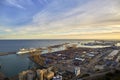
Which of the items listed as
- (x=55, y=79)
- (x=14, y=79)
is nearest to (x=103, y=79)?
(x=55, y=79)

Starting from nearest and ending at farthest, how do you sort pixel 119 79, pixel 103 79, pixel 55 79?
pixel 119 79
pixel 103 79
pixel 55 79

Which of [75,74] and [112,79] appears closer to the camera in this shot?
[112,79]

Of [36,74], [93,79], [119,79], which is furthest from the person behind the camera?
[36,74]

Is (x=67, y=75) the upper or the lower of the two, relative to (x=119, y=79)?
lower

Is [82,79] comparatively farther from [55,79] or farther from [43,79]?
[43,79]

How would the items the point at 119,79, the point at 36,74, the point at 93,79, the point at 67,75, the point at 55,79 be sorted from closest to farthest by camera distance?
1. the point at 119,79
2. the point at 93,79
3. the point at 55,79
4. the point at 36,74
5. the point at 67,75

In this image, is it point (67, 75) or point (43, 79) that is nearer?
point (43, 79)

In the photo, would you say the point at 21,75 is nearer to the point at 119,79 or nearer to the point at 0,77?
the point at 0,77

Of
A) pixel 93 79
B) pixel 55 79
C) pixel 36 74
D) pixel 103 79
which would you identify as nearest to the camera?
pixel 103 79

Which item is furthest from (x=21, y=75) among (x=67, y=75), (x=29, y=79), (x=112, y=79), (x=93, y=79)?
(x=112, y=79)
